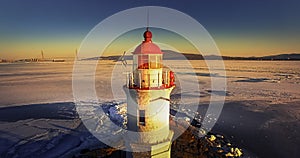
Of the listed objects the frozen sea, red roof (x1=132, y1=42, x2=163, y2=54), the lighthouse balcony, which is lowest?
the frozen sea

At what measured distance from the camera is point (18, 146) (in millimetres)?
7770

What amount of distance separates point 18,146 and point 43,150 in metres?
1.09

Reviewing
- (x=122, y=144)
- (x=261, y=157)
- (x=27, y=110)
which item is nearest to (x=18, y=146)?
(x=122, y=144)

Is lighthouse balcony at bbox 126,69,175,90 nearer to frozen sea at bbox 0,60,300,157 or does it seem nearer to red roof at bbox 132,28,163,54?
red roof at bbox 132,28,163,54

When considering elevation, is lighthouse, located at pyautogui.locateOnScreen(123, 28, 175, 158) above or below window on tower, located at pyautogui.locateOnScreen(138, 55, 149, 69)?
below

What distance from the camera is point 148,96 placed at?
161 inches

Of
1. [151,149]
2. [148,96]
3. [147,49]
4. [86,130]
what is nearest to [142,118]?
[148,96]

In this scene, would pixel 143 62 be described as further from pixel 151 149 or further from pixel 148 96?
pixel 151 149

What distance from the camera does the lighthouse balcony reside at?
412 cm

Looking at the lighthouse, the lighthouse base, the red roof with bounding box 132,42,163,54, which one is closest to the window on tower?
the lighthouse

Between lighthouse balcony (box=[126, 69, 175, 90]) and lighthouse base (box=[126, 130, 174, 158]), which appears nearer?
lighthouse balcony (box=[126, 69, 175, 90])

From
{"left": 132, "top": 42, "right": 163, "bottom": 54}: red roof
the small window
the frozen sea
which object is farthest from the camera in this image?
the frozen sea

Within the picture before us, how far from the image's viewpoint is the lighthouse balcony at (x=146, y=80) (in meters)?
4.12

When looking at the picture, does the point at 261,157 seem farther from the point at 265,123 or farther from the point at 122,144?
the point at 122,144
